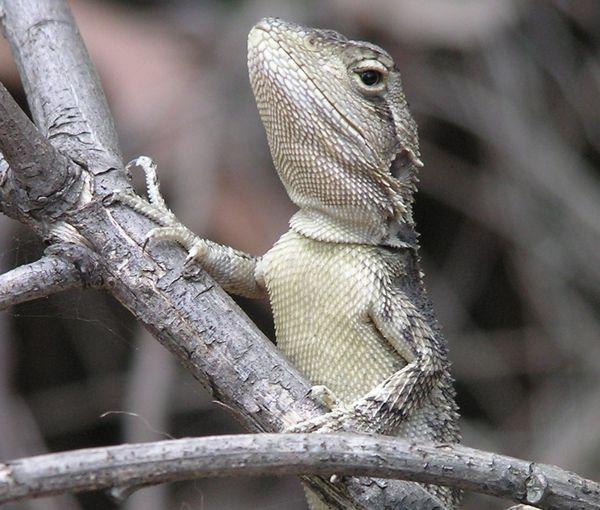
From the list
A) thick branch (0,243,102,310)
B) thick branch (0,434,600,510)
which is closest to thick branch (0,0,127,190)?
thick branch (0,243,102,310)

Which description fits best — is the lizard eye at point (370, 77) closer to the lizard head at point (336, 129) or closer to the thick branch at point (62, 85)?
the lizard head at point (336, 129)

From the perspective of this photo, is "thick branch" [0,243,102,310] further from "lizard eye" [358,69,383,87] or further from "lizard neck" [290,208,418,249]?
"lizard eye" [358,69,383,87]

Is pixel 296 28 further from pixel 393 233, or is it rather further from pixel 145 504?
pixel 145 504

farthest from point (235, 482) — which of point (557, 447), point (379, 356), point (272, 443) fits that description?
point (272, 443)

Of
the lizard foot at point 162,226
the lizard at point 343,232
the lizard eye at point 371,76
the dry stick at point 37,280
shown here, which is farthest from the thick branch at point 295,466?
the lizard eye at point 371,76

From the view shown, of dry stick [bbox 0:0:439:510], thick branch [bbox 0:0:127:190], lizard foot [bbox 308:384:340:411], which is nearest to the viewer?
dry stick [bbox 0:0:439:510]

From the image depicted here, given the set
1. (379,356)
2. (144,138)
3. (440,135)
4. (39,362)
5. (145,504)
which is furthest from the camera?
(440,135)

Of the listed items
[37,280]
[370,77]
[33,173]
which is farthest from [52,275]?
[370,77]
